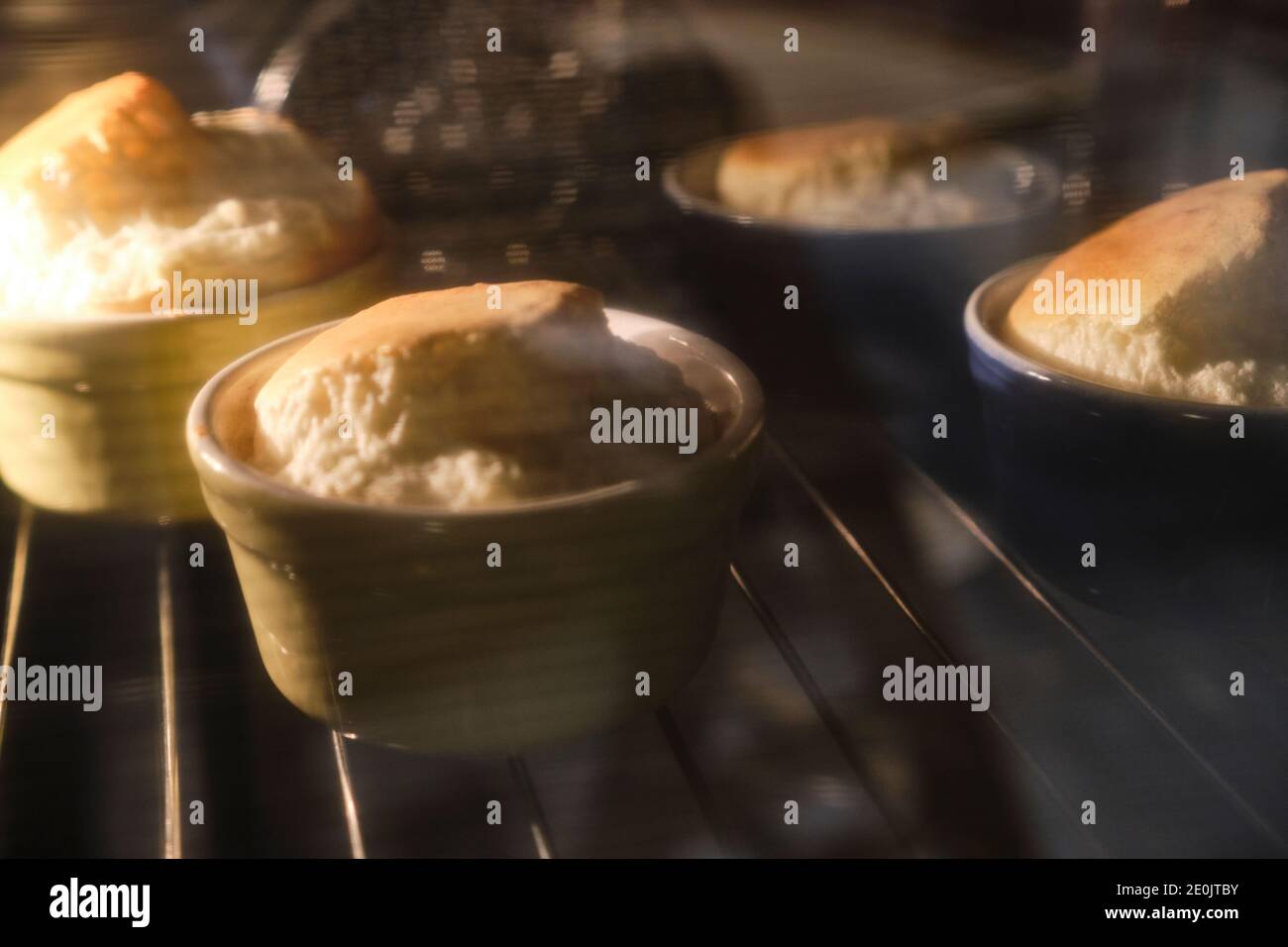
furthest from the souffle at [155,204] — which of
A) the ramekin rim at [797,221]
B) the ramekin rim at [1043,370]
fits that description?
the ramekin rim at [1043,370]

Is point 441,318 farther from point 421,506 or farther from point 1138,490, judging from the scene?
point 1138,490

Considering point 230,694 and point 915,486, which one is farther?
point 915,486

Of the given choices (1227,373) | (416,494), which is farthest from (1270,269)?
(416,494)

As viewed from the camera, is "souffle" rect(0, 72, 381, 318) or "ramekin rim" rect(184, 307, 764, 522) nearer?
"ramekin rim" rect(184, 307, 764, 522)

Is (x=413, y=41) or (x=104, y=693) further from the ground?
(x=413, y=41)

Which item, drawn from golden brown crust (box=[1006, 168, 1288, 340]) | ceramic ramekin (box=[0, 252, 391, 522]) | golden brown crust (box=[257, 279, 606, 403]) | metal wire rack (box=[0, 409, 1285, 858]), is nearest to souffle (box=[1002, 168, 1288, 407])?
golden brown crust (box=[1006, 168, 1288, 340])

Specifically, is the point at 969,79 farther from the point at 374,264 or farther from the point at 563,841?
the point at 563,841

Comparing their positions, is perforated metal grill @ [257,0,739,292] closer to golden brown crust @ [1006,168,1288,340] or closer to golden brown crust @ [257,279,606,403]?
golden brown crust @ [257,279,606,403]

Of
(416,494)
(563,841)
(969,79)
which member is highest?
(969,79)
